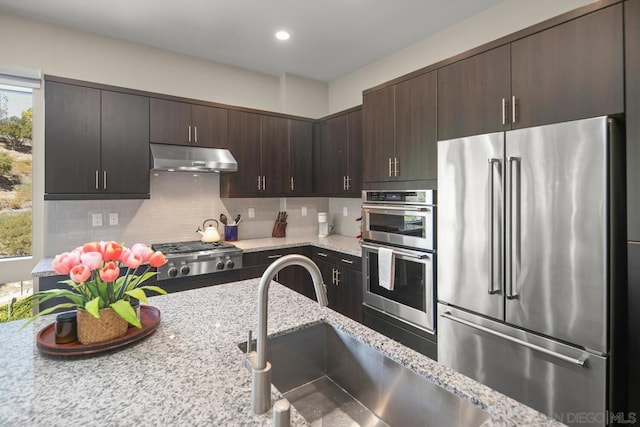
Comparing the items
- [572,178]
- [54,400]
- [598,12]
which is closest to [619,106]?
[572,178]

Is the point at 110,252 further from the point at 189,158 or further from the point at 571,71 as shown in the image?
the point at 571,71

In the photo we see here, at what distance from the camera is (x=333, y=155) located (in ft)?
12.4

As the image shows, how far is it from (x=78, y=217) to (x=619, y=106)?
394cm

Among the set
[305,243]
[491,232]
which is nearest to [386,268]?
[491,232]

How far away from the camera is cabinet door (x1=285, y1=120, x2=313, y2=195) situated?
151 inches

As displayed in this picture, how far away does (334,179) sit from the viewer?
377 centimetres

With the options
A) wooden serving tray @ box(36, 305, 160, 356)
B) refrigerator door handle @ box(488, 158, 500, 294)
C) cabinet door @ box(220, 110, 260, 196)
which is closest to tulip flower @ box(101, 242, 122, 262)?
wooden serving tray @ box(36, 305, 160, 356)

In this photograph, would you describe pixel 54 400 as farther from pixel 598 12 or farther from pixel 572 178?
pixel 598 12

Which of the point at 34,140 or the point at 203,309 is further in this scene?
the point at 34,140

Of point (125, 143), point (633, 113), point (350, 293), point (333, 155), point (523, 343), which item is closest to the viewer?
point (633, 113)

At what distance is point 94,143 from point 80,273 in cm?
224

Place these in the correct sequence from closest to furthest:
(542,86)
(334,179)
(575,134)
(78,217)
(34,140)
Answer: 1. (575,134)
2. (542,86)
3. (34,140)
4. (78,217)
5. (334,179)

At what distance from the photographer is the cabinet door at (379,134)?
8.87 feet

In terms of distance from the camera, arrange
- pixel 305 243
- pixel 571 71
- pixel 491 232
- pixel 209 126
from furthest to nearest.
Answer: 1. pixel 305 243
2. pixel 209 126
3. pixel 491 232
4. pixel 571 71
